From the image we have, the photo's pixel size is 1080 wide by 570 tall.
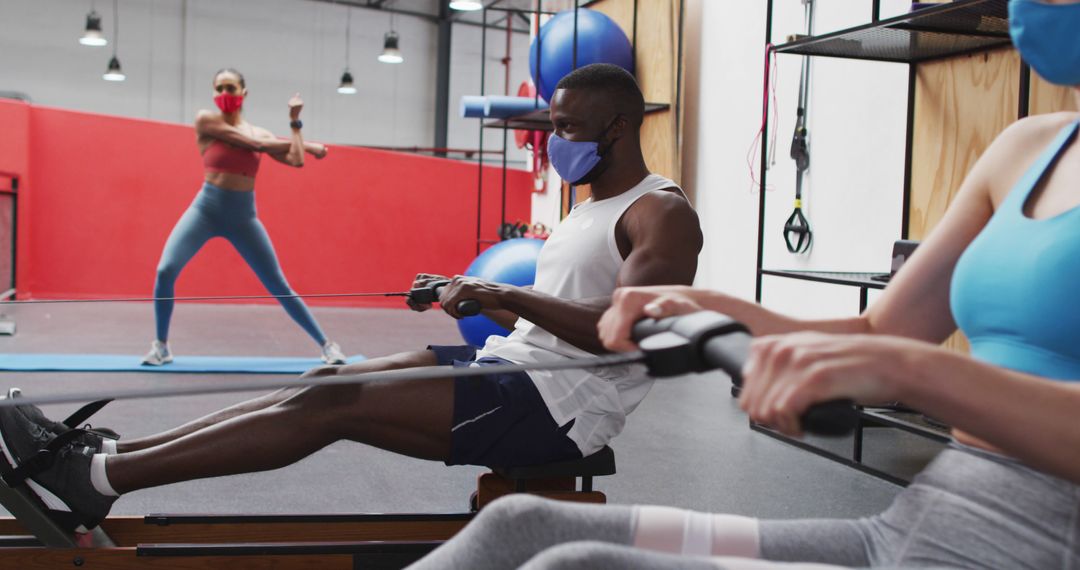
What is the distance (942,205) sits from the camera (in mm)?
3383

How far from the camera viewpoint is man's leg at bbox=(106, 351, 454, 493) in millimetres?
1674

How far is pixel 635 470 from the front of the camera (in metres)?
3.09

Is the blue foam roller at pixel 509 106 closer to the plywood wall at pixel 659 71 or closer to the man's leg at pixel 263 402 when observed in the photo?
the plywood wall at pixel 659 71

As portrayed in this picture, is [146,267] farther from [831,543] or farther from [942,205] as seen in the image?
[831,543]

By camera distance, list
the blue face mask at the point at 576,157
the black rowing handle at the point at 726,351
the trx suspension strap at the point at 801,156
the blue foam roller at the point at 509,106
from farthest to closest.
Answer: the blue foam roller at the point at 509,106
the trx suspension strap at the point at 801,156
the blue face mask at the point at 576,157
the black rowing handle at the point at 726,351

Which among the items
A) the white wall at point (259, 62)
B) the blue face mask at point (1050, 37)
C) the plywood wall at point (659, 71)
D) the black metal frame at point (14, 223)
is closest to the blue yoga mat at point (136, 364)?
the plywood wall at point (659, 71)

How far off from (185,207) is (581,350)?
7109mm

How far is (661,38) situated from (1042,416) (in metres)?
4.89

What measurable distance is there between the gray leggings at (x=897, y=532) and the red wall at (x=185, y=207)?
7.54 meters

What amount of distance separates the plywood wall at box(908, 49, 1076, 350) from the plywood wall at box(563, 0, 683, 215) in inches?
76.4

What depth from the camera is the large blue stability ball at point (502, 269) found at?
4484 millimetres

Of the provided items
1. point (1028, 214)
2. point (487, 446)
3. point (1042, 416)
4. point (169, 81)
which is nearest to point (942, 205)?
point (487, 446)

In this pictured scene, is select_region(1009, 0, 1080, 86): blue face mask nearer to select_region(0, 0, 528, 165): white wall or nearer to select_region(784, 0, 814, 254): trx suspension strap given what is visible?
select_region(784, 0, 814, 254): trx suspension strap

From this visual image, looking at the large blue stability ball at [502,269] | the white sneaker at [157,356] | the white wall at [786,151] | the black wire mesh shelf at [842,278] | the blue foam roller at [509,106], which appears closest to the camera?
the black wire mesh shelf at [842,278]
